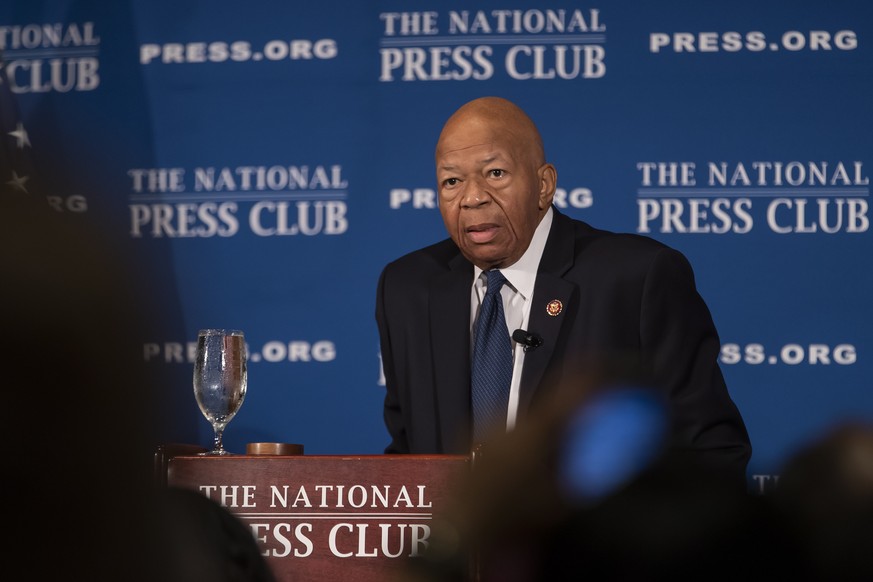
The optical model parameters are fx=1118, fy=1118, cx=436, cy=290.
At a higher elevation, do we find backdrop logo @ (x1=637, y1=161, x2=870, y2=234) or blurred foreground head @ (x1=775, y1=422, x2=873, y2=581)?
backdrop logo @ (x1=637, y1=161, x2=870, y2=234)

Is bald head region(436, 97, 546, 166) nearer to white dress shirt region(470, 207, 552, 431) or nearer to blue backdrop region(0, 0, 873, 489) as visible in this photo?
white dress shirt region(470, 207, 552, 431)

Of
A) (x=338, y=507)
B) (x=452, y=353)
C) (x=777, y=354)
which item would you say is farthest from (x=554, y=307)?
(x=777, y=354)

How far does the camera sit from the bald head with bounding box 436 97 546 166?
2615 millimetres

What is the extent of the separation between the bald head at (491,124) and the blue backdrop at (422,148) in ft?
3.45

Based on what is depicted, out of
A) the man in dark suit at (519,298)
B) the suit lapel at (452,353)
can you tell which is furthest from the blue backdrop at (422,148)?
the suit lapel at (452,353)

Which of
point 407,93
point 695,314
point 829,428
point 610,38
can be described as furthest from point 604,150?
point 829,428

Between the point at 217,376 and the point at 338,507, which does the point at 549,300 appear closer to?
the point at 217,376

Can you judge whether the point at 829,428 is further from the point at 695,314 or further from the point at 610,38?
the point at 610,38

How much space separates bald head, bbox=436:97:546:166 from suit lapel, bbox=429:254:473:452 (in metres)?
0.31

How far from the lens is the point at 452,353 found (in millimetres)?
2504

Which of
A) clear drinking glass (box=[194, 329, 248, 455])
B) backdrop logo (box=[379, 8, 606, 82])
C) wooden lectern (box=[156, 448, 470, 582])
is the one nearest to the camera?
wooden lectern (box=[156, 448, 470, 582])

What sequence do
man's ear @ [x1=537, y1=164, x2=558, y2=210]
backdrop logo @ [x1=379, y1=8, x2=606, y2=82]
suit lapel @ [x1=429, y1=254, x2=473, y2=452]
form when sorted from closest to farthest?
suit lapel @ [x1=429, y1=254, x2=473, y2=452]
man's ear @ [x1=537, y1=164, x2=558, y2=210]
backdrop logo @ [x1=379, y1=8, x2=606, y2=82]

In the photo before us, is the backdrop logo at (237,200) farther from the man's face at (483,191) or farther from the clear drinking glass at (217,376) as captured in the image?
the clear drinking glass at (217,376)

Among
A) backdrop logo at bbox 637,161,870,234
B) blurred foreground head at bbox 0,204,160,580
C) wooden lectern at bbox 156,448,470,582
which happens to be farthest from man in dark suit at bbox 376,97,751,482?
blurred foreground head at bbox 0,204,160,580
